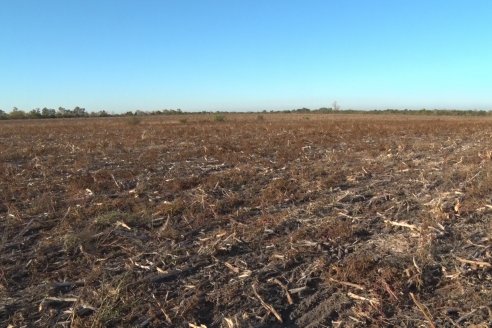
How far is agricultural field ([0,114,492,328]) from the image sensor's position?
4031 mm

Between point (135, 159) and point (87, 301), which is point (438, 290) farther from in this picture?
point (135, 159)

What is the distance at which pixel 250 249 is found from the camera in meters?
5.46

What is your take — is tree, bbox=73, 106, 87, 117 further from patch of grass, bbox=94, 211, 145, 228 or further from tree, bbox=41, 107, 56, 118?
patch of grass, bbox=94, 211, 145, 228

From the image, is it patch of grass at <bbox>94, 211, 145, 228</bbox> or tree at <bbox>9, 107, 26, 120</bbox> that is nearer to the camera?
patch of grass at <bbox>94, 211, 145, 228</bbox>

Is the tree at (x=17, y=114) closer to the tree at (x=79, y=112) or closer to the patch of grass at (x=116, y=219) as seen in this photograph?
the tree at (x=79, y=112)

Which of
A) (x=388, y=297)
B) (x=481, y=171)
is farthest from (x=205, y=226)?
(x=481, y=171)

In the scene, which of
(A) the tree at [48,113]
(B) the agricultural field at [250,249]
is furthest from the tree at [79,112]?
(B) the agricultural field at [250,249]

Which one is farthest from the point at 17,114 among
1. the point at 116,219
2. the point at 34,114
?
the point at 116,219

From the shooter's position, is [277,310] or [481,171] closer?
[277,310]

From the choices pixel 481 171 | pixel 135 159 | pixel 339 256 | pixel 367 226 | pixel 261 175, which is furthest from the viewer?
pixel 135 159

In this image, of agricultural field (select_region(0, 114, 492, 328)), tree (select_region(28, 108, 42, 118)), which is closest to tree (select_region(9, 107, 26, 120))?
tree (select_region(28, 108, 42, 118))

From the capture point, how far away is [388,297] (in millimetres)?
4145

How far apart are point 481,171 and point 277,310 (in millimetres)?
6789

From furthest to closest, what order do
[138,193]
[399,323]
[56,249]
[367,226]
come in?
[138,193] < [367,226] < [56,249] < [399,323]
